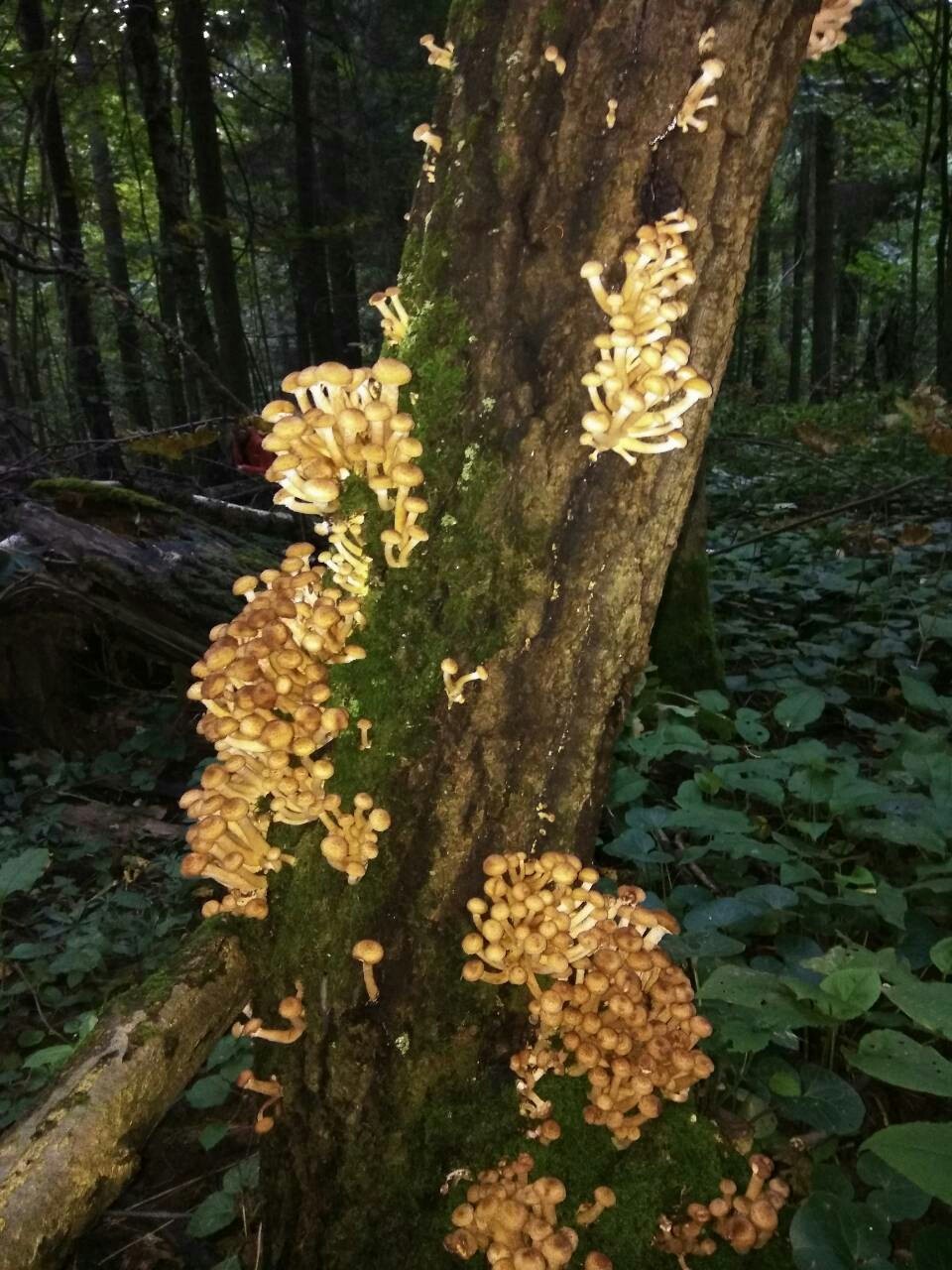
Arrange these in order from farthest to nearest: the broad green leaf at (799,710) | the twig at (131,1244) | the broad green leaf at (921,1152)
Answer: the broad green leaf at (799,710) < the twig at (131,1244) < the broad green leaf at (921,1152)

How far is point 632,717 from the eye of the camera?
4.11m

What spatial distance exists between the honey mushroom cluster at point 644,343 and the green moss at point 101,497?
15.0ft

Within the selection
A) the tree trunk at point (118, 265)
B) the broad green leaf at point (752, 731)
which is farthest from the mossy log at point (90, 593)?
the tree trunk at point (118, 265)

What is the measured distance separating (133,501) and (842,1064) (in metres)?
4.93

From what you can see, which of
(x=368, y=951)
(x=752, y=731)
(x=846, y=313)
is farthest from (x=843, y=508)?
(x=846, y=313)

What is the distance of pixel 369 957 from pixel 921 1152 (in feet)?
3.36

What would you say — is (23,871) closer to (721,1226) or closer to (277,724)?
(277,724)

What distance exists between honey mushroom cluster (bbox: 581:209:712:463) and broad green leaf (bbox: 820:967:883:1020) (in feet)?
4.27

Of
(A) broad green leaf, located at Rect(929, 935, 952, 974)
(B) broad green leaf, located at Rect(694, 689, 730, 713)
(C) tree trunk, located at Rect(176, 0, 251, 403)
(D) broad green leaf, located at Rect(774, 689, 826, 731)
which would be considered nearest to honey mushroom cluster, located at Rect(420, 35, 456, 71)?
(A) broad green leaf, located at Rect(929, 935, 952, 974)

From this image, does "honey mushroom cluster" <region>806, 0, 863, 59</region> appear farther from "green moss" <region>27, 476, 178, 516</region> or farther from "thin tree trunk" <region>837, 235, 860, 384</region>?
"thin tree trunk" <region>837, 235, 860, 384</region>

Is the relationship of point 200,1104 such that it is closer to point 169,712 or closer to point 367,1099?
point 367,1099

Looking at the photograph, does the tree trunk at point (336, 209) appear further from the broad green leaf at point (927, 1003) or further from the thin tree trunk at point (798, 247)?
the thin tree trunk at point (798, 247)

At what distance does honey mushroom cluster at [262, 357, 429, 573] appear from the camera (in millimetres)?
1632

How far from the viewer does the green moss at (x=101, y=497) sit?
5547 millimetres
